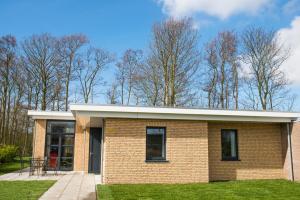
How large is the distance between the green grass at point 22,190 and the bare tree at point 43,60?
15.2 meters

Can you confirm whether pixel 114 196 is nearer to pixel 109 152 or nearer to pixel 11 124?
pixel 109 152

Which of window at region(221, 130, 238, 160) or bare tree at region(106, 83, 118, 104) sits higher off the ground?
bare tree at region(106, 83, 118, 104)

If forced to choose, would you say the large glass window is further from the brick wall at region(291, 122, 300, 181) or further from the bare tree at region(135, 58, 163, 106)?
the brick wall at region(291, 122, 300, 181)

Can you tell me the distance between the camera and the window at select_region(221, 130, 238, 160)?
532 inches

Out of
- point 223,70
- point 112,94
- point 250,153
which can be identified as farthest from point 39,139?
point 223,70

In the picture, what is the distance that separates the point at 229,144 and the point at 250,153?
95 centimetres

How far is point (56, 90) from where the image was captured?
26.6 metres

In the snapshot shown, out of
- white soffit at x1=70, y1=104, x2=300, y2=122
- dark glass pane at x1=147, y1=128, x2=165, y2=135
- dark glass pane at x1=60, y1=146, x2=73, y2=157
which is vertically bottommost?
dark glass pane at x1=60, y1=146, x2=73, y2=157

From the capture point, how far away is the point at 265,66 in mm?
23375

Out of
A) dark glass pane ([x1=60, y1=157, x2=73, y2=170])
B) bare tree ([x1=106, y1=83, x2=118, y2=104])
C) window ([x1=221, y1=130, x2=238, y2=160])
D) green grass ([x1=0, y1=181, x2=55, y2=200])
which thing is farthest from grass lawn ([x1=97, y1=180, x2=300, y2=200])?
bare tree ([x1=106, y1=83, x2=118, y2=104])

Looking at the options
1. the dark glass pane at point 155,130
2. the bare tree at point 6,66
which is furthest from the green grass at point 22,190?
the bare tree at point 6,66

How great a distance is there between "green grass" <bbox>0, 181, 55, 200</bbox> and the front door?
4.89 metres

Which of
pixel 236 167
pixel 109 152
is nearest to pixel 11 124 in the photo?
pixel 109 152

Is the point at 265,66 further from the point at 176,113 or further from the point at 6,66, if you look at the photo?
the point at 6,66
